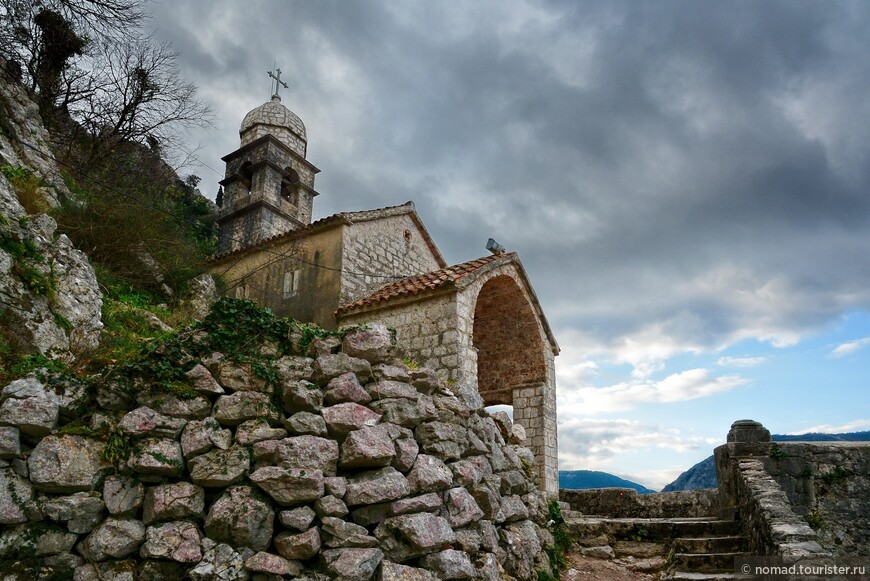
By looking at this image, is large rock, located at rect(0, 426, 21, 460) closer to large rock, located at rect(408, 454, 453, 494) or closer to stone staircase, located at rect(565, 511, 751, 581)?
large rock, located at rect(408, 454, 453, 494)

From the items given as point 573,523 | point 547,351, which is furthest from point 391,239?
point 573,523

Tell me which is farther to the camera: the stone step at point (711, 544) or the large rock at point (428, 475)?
the stone step at point (711, 544)

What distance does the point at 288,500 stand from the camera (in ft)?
14.5

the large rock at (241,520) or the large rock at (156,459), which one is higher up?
the large rock at (156,459)

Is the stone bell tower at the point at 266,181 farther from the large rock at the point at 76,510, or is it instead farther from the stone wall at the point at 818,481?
the stone wall at the point at 818,481

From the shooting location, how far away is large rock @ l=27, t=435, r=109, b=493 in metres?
4.03

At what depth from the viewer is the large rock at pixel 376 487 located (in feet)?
15.4

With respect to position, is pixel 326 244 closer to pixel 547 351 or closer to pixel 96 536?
pixel 547 351

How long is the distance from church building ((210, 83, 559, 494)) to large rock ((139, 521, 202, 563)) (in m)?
4.96

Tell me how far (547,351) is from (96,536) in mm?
9004

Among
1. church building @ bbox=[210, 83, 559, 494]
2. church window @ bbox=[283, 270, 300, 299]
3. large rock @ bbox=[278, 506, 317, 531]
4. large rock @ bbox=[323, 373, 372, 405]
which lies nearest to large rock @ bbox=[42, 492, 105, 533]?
large rock @ bbox=[278, 506, 317, 531]

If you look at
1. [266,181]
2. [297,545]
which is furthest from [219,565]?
[266,181]

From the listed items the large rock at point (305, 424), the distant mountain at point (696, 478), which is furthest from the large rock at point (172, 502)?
the distant mountain at point (696, 478)

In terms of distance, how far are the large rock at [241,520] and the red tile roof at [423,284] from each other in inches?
224
